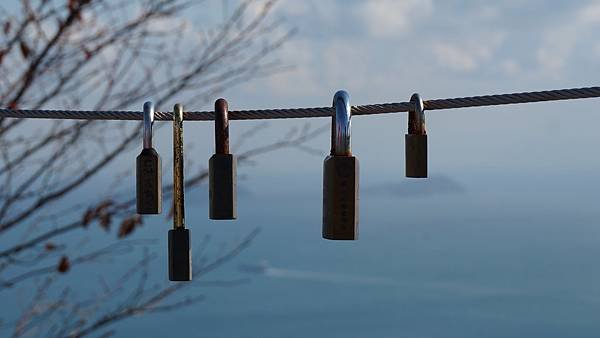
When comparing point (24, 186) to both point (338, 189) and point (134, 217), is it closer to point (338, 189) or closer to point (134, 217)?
point (134, 217)

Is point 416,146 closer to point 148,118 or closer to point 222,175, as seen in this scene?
point 222,175

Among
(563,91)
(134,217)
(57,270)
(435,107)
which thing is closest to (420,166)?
(435,107)

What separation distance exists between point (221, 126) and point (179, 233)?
0.21 metres

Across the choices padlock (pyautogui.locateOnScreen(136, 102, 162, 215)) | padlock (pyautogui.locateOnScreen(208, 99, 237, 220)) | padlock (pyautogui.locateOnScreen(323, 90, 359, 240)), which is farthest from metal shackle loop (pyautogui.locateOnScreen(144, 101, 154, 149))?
padlock (pyautogui.locateOnScreen(323, 90, 359, 240))

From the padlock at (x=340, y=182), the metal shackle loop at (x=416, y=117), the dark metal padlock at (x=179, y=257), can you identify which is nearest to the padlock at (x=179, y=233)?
the dark metal padlock at (x=179, y=257)

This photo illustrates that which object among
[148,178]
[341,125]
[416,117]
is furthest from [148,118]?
[416,117]

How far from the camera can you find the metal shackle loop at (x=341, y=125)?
1.36 meters

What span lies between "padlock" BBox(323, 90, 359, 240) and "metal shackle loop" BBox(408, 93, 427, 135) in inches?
4.4

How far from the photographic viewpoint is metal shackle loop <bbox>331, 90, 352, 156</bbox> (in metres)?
1.36

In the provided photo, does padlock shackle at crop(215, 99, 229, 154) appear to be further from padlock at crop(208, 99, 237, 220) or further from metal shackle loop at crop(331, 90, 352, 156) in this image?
metal shackle loop at crop(331, 90, 352, 156)

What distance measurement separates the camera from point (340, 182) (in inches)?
53.3

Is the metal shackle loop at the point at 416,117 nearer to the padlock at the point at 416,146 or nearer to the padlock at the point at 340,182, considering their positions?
the padlock at the point at 416,146

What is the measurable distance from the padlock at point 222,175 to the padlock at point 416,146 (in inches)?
12.0

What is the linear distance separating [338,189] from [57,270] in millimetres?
1983
